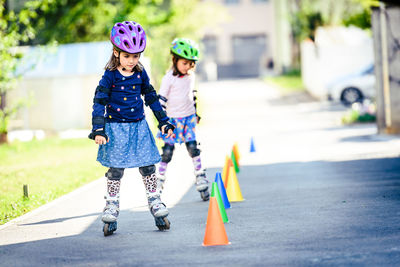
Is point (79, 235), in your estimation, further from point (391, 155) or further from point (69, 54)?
point (69, 54)

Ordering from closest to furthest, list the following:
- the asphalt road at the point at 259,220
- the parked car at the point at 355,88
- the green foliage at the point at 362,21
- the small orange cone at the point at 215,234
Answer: the asphalt road at the point at 259,220, the small orange cone at the point at 215,234, the parked car at the point at 355,88, the green foliage at the point at 362,21

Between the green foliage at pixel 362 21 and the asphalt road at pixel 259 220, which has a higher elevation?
the green foliage at pixel 362 21

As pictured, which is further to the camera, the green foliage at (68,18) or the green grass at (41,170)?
the green foliage at (68,18)

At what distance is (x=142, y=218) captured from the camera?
8.31m

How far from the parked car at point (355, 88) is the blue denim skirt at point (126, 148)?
22.4 metres

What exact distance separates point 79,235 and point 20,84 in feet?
62.7

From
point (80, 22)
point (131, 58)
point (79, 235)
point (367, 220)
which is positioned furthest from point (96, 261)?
point (80, 22)

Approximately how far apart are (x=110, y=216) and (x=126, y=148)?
660mm

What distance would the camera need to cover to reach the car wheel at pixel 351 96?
95.3ft

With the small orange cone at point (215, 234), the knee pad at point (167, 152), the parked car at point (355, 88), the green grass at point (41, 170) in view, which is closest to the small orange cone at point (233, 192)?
the knee pad at point (167, 152)

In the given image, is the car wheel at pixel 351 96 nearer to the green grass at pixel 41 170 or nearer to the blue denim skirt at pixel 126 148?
the green grass at pixel 41 170

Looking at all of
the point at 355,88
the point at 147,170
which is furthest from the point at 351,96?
the point at 147,170

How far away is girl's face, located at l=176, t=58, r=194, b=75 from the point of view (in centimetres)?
924

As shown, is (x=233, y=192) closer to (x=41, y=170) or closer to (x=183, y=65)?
(x=183, y=65)
